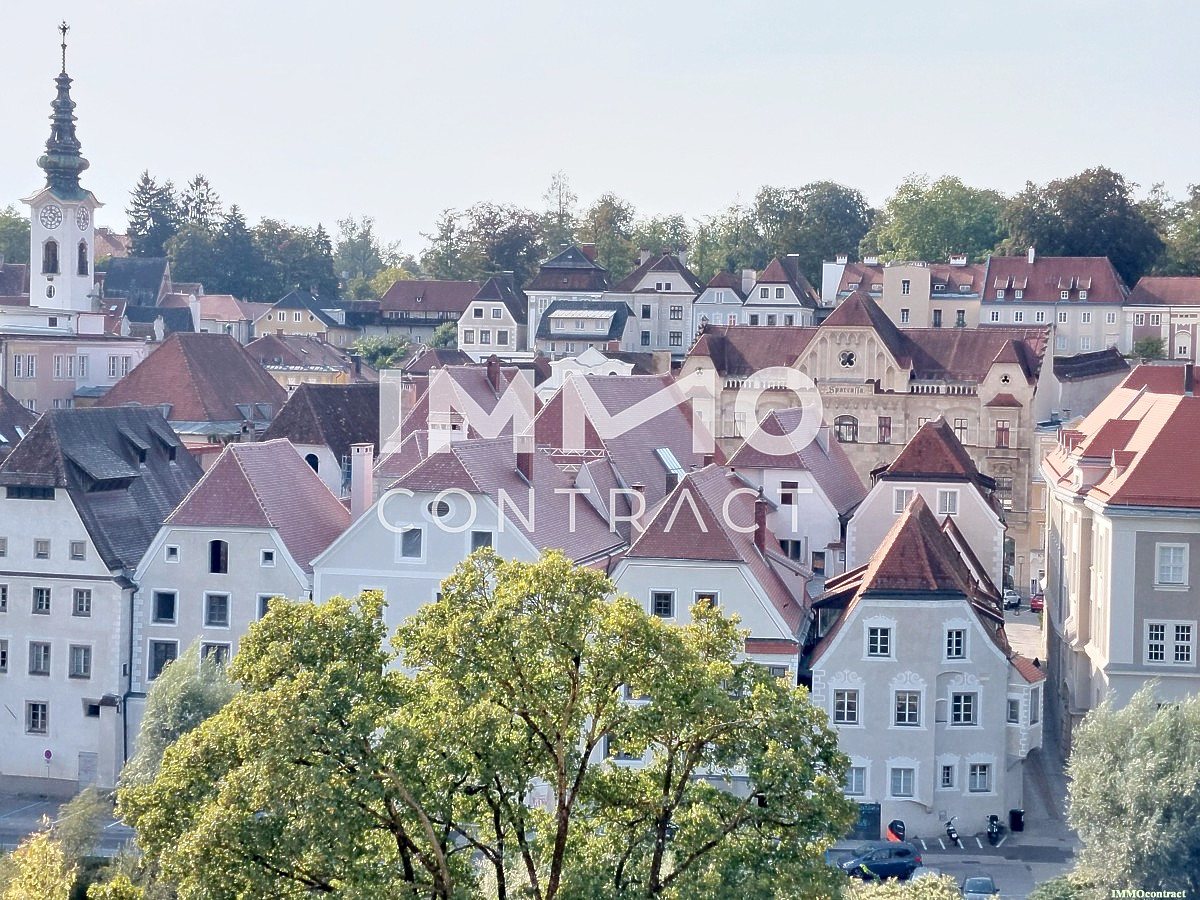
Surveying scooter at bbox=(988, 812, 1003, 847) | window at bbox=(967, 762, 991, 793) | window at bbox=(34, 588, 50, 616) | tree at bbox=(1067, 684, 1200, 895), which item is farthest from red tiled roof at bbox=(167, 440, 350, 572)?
tree at bbox=(1067, 684, 1200, 895)

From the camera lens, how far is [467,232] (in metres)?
147

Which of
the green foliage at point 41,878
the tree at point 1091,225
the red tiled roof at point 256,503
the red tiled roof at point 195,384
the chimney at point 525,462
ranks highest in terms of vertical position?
the tree at point 1091,225

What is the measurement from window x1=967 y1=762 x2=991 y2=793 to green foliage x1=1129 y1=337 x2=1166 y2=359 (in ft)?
209

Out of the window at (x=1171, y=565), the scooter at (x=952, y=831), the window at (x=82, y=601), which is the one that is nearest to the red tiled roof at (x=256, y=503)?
the window at (x=82, y=601)

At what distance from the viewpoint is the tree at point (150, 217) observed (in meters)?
168

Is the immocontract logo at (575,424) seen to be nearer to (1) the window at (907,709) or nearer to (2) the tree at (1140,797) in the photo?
(1) the window at (907,709)

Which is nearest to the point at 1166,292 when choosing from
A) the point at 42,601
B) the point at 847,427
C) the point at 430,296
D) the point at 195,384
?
the point at 847,427

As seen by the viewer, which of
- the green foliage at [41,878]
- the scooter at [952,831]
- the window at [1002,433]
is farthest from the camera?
the window at [1002,433]

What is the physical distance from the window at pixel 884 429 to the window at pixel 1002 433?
4.62 m

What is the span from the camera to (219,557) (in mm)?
43875

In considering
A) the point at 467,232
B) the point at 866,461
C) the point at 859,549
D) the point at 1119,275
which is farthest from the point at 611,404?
the point at 467,232

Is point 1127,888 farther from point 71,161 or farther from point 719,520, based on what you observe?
point 71,161

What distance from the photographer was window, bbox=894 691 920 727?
39.1 meters

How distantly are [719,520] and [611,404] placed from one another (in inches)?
646
